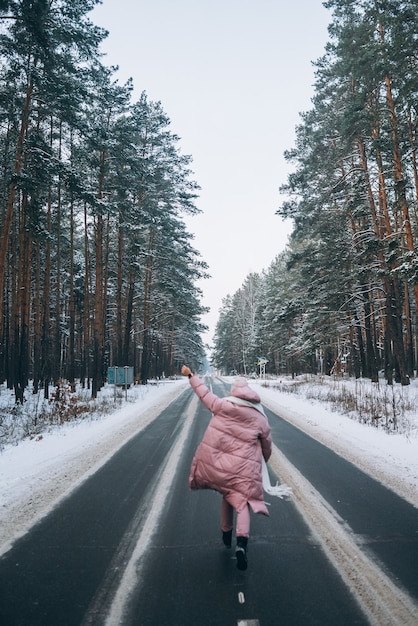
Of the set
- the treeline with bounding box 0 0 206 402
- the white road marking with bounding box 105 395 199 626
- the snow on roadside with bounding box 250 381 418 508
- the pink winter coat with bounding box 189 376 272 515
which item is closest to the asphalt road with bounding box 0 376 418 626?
the white road marking with bounding box 105 395 199 626

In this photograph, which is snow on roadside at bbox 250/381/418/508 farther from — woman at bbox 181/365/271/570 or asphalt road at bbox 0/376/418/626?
woman at bbox 181/365/271/570

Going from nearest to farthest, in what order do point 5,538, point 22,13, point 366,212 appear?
point 5,538
point 22,13
point 366,212

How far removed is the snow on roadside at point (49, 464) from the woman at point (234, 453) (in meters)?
2.21

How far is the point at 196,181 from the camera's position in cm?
2861

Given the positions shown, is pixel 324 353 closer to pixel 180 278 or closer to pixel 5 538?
pixel 180 278

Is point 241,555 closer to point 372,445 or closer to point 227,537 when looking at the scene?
point 227,537

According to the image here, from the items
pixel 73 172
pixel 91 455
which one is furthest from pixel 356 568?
pixel 73 172

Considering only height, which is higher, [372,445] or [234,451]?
[234,451]

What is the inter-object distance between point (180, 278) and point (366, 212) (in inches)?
553

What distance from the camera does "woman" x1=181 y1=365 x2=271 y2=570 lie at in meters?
3.75

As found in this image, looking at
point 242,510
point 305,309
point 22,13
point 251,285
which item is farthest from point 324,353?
point 242,510

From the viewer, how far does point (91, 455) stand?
810 cm

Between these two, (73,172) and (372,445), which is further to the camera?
(73,172)

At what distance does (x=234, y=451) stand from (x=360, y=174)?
19236 mm
